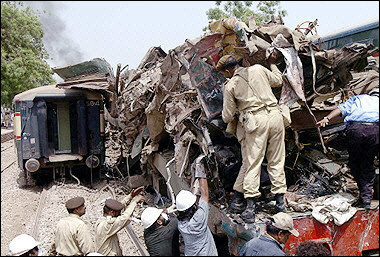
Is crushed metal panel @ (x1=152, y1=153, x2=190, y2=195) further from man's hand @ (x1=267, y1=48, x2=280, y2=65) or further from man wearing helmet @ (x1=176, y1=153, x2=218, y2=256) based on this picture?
man's hand @ (x1=267, y1=48, x2=280, y2=65)

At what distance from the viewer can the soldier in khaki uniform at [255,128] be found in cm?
380

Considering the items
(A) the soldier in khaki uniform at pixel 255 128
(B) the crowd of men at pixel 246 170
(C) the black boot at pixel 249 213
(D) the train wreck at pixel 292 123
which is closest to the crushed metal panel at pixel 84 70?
(D) the train wreck at pixel 292 123

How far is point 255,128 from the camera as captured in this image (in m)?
3.77

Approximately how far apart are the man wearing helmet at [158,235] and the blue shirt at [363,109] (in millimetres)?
2417

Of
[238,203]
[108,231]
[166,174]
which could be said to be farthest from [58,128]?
[238,203]

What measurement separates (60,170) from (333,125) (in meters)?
7.17

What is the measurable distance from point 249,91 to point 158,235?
6.42ft

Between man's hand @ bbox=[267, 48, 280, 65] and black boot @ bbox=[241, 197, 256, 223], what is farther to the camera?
man's hand @ bbox=[267, 48, 280, 65]

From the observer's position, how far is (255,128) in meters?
3.77

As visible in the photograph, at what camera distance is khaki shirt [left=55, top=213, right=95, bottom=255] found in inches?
156

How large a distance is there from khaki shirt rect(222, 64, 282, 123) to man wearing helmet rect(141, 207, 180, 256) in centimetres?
145

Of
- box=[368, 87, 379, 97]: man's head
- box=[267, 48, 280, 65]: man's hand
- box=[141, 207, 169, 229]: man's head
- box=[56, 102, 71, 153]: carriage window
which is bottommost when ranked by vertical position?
box=[56, 102, 71, 153]: carriage window

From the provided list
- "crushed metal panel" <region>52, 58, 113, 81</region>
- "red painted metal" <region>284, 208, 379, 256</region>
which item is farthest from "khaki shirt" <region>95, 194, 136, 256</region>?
"crushed metal panel" <region>52, 58, 113, 81</region>

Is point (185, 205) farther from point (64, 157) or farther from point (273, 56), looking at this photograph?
point (64, 157)
